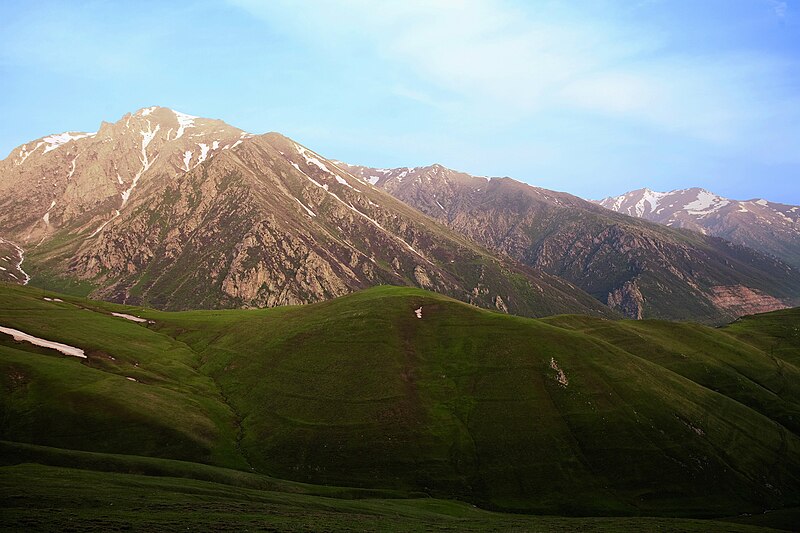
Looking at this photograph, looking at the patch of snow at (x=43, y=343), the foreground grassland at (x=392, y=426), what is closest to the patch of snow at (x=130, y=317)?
the foreground grassland at (x=392, y=426)

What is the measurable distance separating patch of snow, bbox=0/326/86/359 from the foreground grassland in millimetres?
2720

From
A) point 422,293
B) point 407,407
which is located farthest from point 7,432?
point 422,293

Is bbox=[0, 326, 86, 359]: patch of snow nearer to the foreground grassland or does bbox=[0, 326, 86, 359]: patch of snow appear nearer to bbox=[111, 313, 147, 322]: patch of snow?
the foreground grassland

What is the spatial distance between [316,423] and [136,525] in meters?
72.4

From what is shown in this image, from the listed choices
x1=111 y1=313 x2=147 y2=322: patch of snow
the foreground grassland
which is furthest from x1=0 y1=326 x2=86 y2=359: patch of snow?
x1=111 y1=313 x2=147 y2=322: patch of snow

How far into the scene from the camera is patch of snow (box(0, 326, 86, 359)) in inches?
5022

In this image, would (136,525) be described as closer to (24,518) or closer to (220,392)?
(24,518)

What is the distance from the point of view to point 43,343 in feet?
425

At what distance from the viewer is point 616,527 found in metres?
65.5

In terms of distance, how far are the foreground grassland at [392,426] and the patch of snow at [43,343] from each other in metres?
2.72

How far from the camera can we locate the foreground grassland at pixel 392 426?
6706cm

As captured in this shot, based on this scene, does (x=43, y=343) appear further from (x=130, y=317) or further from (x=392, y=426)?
(x=392, y=426)

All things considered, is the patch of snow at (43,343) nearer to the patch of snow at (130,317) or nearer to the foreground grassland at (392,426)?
the foreground grassland at (392,426)

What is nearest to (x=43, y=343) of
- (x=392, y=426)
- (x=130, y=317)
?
(x=130, y=317)
